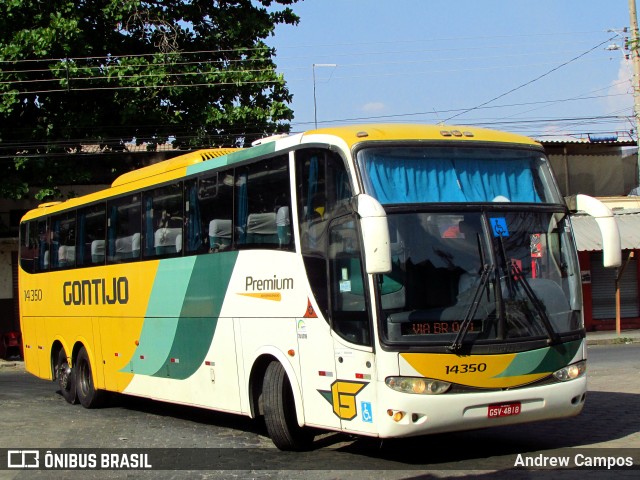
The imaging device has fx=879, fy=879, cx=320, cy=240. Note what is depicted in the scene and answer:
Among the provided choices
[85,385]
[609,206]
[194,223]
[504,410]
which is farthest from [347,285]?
[609,206]

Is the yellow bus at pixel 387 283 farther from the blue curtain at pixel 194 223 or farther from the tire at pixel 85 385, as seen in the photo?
the tire at pixel 85 385

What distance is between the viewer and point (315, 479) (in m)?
8.04

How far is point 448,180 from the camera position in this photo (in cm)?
873

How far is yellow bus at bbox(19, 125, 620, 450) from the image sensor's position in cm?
809

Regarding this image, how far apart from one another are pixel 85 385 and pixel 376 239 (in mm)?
9451

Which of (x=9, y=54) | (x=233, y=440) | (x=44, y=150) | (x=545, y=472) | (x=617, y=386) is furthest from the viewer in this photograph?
(x=44, y=150)

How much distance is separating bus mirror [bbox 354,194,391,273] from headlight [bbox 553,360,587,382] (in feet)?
7.80

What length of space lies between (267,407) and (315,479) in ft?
6.01

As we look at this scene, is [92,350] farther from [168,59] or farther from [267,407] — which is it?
[168,59]

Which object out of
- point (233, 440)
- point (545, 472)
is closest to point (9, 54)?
point (233, 440)

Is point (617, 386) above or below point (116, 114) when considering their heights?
below

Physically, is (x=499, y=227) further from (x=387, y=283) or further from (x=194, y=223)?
(x=194, y=223)

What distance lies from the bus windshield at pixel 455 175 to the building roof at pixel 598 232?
1936 cm

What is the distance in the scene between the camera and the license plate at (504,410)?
8.21m
